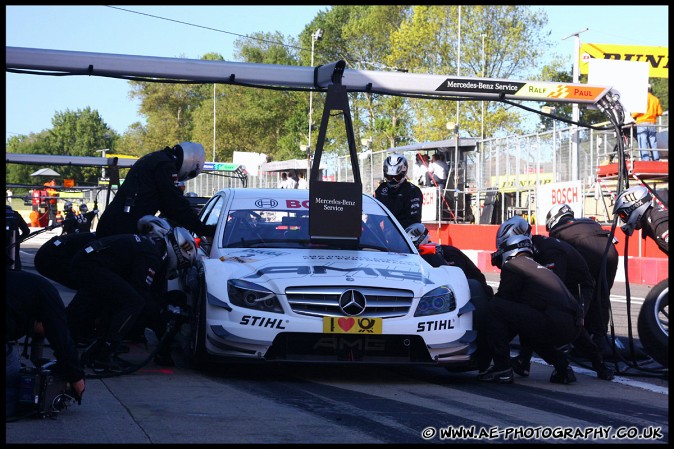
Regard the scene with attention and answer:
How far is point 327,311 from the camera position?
7594 mm

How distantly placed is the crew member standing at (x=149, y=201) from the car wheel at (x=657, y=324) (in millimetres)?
3665

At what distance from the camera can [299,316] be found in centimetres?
754

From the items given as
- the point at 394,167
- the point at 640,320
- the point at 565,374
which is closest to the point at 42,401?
the point at 565,374

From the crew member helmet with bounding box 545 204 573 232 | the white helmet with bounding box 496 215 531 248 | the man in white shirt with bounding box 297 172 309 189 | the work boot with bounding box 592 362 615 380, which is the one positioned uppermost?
the man in white shirt with bounding box 297 172 309 189

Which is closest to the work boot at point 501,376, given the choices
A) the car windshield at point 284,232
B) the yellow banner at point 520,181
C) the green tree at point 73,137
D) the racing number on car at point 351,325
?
the racing number on car at point 351,325

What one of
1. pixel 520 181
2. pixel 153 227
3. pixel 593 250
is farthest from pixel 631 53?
pixel 153 227

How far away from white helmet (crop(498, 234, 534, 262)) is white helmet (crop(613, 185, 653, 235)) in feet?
2.76

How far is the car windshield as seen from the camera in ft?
28.9

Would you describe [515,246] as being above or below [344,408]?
above

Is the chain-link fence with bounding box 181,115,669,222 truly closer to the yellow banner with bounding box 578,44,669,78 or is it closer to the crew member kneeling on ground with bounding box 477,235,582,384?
the crew member kneeling on ground with bounding box 477,235,582,384

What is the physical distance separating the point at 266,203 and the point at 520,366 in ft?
→ 8.70

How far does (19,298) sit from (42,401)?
0.59 m

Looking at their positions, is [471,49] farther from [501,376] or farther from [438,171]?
[501,376]

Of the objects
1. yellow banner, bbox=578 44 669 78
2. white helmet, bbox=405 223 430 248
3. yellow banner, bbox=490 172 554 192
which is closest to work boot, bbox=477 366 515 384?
white helmet, bbox=405 223 430 248
